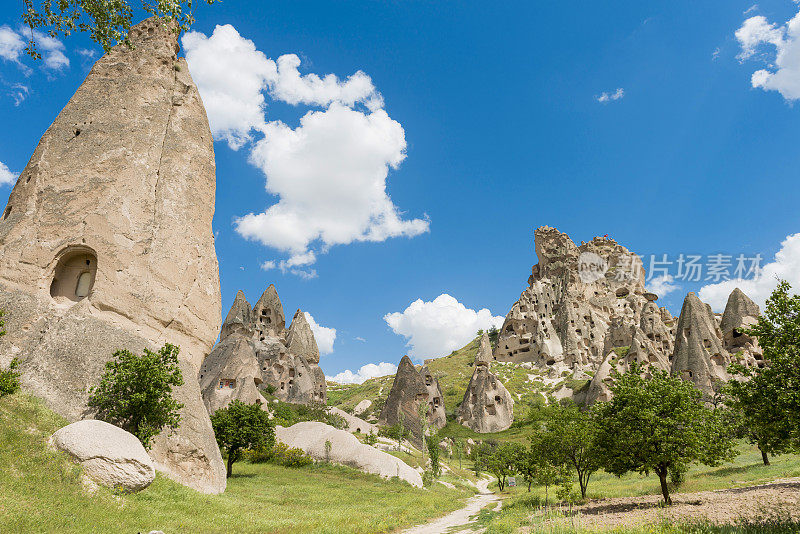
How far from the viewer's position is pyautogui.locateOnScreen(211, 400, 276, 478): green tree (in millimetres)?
28484

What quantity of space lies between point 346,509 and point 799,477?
20.6 m

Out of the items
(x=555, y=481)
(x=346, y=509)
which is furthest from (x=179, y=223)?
(x=555, y=481)

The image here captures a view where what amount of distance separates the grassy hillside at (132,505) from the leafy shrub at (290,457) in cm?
1141

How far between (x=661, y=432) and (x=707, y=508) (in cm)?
246

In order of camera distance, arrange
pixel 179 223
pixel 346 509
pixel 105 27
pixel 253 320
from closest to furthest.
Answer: pixel 105 27, pixel 346 509, pixel 179 223, pixel 253 320

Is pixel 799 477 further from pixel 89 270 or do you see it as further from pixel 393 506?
pixel 89 270

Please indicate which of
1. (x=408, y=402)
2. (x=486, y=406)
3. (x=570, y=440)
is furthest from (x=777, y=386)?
(x=486, y=406)

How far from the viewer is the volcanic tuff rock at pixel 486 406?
6450cm

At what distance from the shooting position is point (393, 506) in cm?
2055

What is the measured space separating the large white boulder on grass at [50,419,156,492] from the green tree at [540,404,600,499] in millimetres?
17623

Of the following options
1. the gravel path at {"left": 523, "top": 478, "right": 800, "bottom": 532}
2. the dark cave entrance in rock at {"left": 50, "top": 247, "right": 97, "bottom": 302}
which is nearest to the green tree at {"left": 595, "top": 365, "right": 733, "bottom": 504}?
the gravel path at {"left": 523, "top": 478, "right": 800, "bottom": 532}

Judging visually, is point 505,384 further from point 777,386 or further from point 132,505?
point 132,505

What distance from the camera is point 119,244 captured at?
20.6m

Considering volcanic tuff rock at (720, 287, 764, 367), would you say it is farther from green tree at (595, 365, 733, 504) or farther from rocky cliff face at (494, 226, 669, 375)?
green tree at (595, 365, 733, 504)
